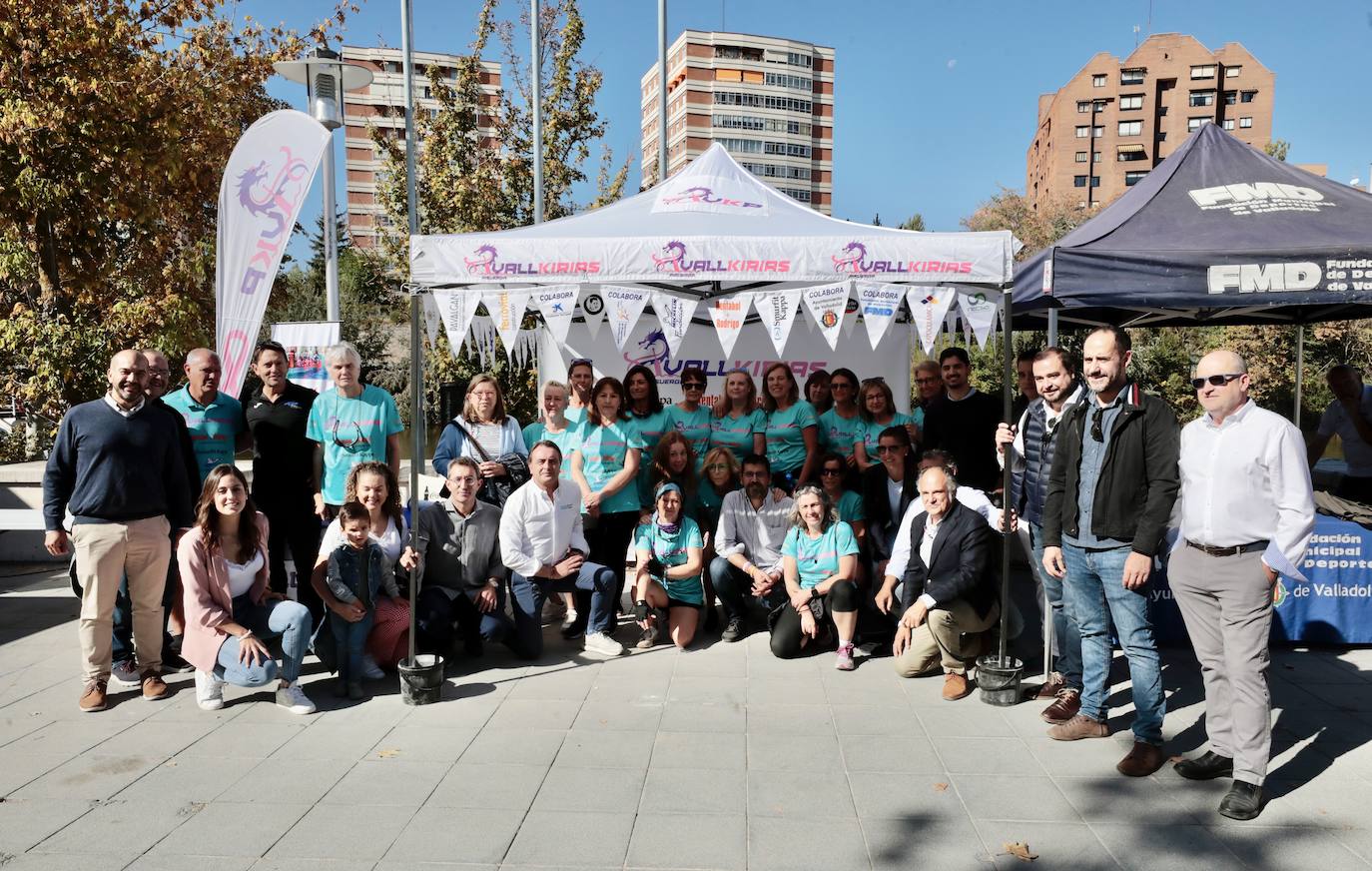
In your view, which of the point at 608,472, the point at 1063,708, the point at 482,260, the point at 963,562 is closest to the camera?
the point at 1063,708

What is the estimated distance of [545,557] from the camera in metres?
5.43

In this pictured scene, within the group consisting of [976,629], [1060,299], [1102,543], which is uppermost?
[1060,299]

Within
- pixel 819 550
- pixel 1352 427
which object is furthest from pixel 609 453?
pixel 1352 427

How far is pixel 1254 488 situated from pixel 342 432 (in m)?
4.50

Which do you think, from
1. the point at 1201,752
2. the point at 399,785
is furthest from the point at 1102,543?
the point at 399,785

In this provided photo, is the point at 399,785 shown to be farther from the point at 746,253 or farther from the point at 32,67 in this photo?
the point at 32,67

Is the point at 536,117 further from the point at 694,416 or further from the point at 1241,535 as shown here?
the point at 1241,535

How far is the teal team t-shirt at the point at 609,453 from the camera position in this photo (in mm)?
5980

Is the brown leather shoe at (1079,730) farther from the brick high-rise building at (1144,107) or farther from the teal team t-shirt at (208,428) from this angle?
the brick high-rise building at (1144,107)

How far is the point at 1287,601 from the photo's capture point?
5.45 metres

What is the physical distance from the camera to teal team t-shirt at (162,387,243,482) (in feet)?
16.6

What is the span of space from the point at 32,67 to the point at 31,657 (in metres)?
6.60

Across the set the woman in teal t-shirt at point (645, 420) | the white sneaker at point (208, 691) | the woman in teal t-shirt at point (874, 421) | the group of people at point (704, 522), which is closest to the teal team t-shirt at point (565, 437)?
the group of people at point (704, 522)

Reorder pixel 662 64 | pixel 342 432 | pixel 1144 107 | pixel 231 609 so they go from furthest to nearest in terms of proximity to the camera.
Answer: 1. pixel 1144 107
2. pixel 662 64
3. pixel 342 432
4. pixel 231 609
